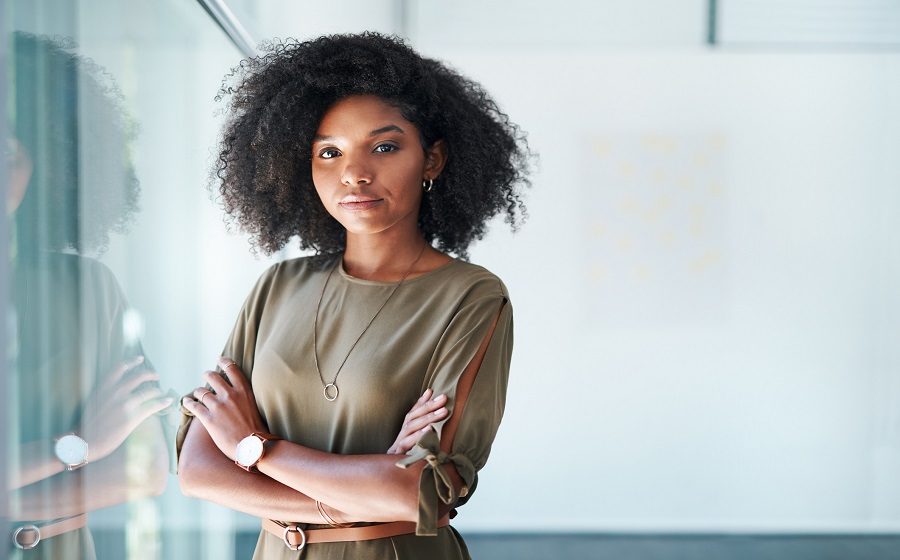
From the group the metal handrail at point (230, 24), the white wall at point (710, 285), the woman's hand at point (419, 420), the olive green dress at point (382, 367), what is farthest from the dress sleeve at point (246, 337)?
the white wall at point (710, 285)

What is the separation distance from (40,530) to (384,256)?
0.85m

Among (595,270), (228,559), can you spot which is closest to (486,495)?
(595,270)

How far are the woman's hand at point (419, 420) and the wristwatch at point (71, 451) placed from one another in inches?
25.6

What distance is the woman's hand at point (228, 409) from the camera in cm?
170

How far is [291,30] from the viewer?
4.16 m

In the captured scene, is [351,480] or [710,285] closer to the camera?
[351,480]

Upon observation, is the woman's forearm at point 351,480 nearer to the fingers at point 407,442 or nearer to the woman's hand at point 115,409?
the fingers at point 407,442

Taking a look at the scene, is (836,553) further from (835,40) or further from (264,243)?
(264,243)

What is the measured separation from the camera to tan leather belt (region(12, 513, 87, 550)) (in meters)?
1.54

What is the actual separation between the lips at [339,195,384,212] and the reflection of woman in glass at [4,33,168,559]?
0.55 meters

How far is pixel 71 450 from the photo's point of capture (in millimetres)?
1724

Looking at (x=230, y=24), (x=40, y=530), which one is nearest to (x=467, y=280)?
(x=40, y=530)

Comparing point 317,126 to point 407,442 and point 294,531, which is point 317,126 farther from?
point 294,531

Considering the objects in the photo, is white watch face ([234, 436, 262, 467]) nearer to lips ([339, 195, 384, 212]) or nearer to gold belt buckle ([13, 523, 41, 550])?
gold belt buckle ([13, 523, 41, 550])
